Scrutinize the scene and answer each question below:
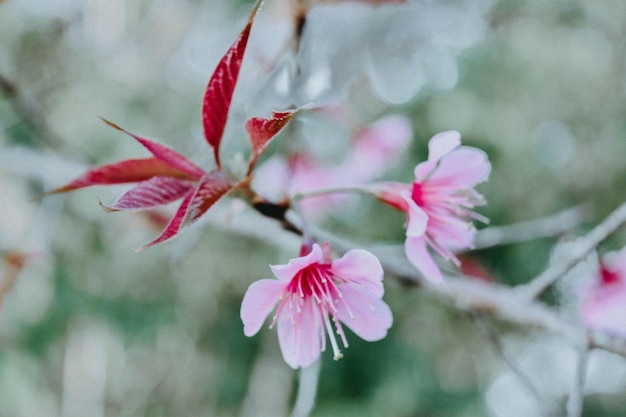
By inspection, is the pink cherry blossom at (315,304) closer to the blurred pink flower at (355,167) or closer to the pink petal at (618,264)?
the pink petal at (618,264)

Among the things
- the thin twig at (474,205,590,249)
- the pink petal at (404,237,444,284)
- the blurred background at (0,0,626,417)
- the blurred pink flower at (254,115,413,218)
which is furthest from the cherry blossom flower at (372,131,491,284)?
the blurred background at (0,0,626,417)

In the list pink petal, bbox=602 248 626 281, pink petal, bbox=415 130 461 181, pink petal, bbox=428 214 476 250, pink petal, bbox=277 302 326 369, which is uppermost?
pink petal, bbox=415 130 461 181

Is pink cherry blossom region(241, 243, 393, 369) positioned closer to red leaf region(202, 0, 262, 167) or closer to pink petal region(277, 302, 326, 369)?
pink petal region(277, 302, 326, 369)

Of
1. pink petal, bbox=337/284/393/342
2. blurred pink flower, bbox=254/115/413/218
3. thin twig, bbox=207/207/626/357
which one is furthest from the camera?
blurred pink flower, bbox=254/115/413/218

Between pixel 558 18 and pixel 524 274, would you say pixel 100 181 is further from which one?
pixel 558 18

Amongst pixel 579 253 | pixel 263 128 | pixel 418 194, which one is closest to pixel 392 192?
pixel 418 194

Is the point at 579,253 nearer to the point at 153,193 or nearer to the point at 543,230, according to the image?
the point at 543,230
